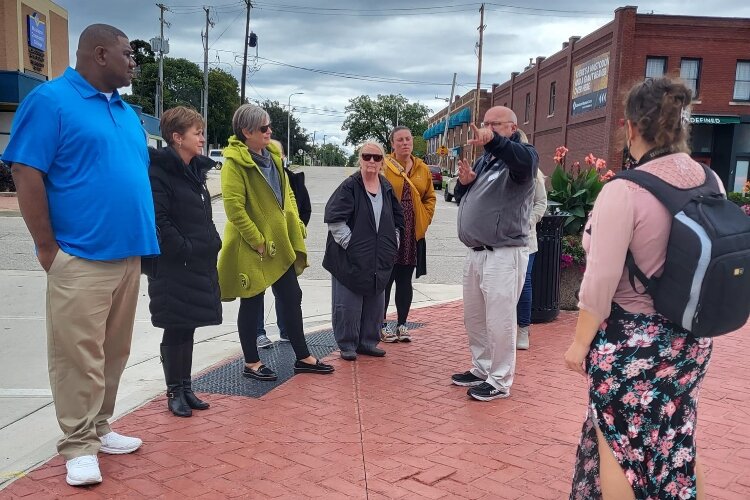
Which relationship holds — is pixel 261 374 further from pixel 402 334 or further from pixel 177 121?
pixel 177 121

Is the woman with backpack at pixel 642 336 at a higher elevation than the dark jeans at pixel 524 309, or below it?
higher

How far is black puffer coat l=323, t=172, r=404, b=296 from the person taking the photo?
5258 millimetres

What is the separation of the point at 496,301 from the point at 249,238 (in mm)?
1753

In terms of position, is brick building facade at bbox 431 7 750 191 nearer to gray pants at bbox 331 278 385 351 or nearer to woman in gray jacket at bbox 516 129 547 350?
woman in gray jacket at bbox 516 129 547 350

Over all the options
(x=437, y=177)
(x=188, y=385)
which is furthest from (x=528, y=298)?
(x=437, y=177)

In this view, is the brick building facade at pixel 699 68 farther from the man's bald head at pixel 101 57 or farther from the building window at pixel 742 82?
the man's bald head at pixel 101 57

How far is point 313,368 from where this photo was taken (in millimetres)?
5008

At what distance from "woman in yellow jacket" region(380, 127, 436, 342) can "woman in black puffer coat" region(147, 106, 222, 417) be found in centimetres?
220

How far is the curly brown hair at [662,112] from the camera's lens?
225cm

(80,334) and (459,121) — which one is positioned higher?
(459,121)

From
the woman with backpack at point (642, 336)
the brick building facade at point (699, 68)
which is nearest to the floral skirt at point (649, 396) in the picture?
the woman with backpack at point (642, 336)

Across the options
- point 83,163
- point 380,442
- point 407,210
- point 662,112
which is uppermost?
point 662,112

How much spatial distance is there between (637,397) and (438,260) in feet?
31.9

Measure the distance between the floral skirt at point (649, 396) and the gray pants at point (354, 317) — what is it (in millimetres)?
3144
